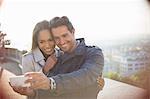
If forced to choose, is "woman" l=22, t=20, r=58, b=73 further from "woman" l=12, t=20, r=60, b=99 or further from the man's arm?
the man's arm

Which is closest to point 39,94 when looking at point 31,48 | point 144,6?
point 31,48

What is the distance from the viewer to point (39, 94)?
201 centimetres

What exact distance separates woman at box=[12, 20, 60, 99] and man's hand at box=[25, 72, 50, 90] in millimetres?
27

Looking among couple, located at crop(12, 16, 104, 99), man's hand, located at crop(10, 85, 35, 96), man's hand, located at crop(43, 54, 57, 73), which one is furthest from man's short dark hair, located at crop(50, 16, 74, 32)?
man's hand, located at crop(10, 85, 35, 96)

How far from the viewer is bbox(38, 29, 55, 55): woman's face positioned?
6.55ft

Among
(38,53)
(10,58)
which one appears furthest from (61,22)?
(10,58)

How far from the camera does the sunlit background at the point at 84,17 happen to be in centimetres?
201

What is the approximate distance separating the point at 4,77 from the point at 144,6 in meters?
0.81

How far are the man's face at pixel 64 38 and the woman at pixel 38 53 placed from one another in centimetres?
3

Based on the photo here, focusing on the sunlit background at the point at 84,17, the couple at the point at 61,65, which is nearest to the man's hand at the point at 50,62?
the couple at the point at 61,65

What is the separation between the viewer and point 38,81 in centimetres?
198

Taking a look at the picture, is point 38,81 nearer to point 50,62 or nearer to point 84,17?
point 50,62

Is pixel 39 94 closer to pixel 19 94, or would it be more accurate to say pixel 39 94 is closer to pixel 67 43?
pixel 19 94

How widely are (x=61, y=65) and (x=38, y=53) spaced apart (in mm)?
130
